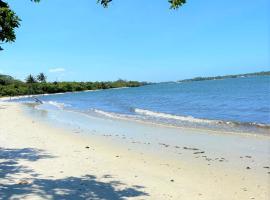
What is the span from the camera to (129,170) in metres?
10.8

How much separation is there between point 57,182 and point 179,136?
406 inches

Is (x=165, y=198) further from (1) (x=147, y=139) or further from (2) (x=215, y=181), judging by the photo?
(1) (x=147, y=139)

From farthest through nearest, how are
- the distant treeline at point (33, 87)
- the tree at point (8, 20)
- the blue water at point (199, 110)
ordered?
the distant treeline at point (33, 87) < the blue water at point (199, 110) < the tree at point (8, 20)

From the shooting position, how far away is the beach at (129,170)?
8.43m

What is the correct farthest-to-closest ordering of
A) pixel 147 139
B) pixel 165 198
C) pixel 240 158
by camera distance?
pixel 147 139, pixel 240 158, pixel 165 198

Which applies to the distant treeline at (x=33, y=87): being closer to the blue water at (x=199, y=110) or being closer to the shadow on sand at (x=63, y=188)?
the blue water at (x=199, y=110)

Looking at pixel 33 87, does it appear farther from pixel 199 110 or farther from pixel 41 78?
pixel 199 110

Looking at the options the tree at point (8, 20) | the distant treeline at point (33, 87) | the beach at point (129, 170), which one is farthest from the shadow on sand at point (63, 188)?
→ the distant treeline at point (33, 87)

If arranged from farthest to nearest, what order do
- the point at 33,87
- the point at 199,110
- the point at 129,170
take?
1. the point at 33,87
2. the point at 199,110
3. the point at 129,170

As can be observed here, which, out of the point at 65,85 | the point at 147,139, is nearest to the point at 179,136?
the point at 147,139

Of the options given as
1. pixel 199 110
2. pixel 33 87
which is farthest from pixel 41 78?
pixel 199 110

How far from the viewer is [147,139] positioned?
1772 cm

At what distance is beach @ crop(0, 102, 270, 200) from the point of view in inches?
332

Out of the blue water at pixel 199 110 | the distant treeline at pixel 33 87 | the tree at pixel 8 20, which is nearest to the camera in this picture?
the tree at pixel 8 20
